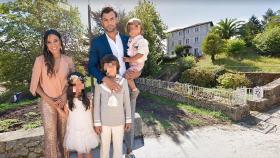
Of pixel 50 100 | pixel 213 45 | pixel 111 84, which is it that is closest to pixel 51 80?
pixel 50 100

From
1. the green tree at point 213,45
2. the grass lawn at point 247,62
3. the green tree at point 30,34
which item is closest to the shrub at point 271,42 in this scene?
the grass lawn at point 247,62

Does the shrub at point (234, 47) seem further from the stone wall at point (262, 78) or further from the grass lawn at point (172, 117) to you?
the grass lawn at point (172, 117)

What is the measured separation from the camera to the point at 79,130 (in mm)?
4656

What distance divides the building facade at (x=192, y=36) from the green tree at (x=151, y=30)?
2023 centimetres

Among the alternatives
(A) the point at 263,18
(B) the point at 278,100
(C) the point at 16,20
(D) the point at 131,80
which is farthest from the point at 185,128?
(A) the point at 263,18

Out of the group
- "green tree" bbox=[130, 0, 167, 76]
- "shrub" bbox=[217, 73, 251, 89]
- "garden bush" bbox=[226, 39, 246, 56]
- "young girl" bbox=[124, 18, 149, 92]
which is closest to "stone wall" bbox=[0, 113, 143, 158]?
"young girl" bbox=[124, 18, 149, 92]

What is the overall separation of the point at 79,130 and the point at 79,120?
0.16 metres

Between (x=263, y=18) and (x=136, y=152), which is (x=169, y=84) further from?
(x=263, y=18)

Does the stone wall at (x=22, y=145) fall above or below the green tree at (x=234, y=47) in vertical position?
below

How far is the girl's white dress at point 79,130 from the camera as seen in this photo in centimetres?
464

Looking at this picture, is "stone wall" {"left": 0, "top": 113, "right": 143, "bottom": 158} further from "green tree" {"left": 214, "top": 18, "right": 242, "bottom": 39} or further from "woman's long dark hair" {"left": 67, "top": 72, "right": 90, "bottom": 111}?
"green tree" {"left": 214, "top": 18, "right": 242, "bottom": 39}

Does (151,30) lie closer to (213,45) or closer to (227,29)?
(213,45)

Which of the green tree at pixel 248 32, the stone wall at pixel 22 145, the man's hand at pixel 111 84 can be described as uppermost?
the green tree at pixel 248 32

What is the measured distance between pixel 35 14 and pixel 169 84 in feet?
41.2
